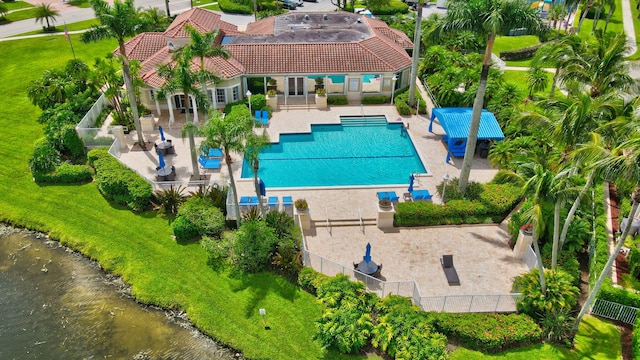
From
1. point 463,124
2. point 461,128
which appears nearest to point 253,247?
point 461,128

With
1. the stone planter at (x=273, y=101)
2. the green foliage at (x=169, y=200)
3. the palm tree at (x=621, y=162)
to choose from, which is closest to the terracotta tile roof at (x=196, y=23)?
the stone planter at (x=273, y=101)

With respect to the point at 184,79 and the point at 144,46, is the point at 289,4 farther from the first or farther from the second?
the point at 184,79

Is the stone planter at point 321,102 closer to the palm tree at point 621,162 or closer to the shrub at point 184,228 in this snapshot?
the shrub at point 184,228

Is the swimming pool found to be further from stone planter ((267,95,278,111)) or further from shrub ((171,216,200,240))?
shrub ((171,216,200,240))

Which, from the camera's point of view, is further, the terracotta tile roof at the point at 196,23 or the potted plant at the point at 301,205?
the terracotta tile roof at the point at 196,23

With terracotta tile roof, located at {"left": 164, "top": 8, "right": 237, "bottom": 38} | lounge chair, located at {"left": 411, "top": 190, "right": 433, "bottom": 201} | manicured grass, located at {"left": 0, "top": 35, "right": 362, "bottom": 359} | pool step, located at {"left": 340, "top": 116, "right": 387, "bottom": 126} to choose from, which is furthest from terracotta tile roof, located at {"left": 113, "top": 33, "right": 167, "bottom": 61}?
lounge chair, located at {"left": 411, "top": 190, "right": 433, "bottom": 201}

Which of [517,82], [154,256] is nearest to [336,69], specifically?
[517,82]
